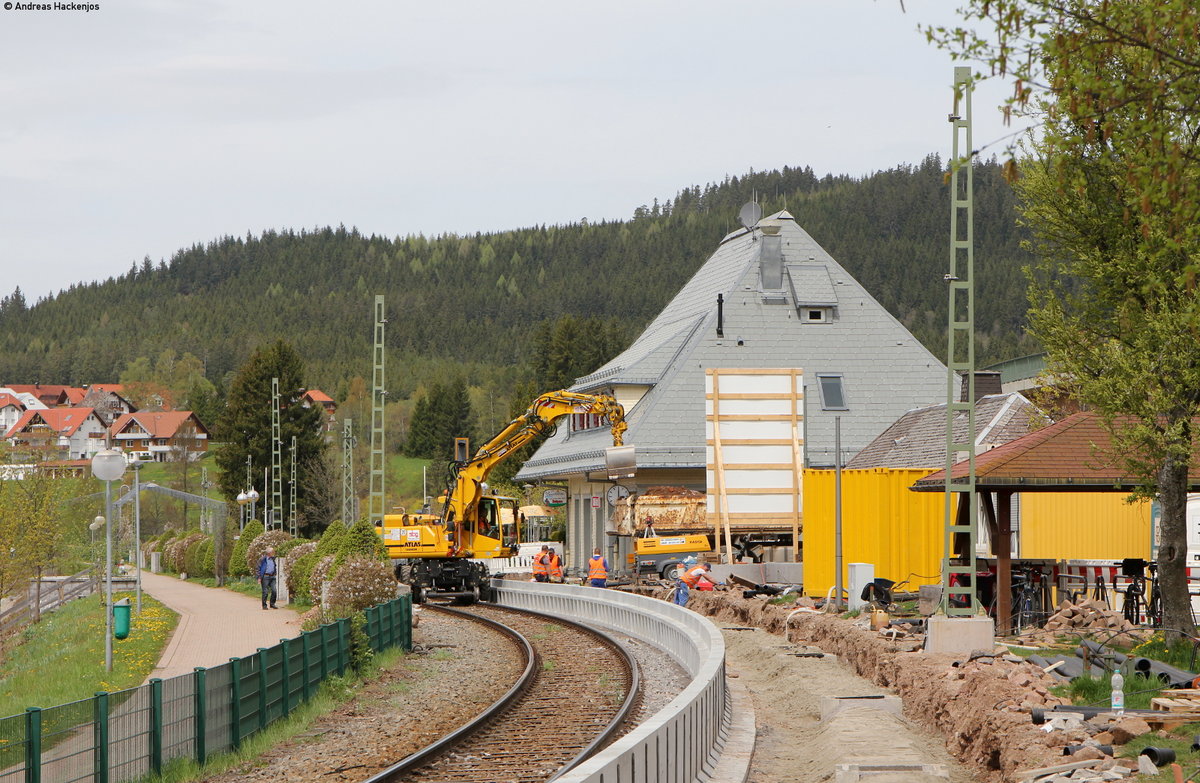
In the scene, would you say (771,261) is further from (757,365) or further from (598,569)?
(598,569)

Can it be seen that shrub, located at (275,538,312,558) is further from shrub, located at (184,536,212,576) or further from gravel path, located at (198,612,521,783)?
shrub, located at (184,536,212,576)

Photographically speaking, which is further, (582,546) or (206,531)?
(206,531)

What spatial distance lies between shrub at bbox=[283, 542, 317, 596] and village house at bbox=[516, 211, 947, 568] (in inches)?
494

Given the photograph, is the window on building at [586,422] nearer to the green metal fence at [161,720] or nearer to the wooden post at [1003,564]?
the wooden post at [1003,564]

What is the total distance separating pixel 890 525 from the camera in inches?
1211

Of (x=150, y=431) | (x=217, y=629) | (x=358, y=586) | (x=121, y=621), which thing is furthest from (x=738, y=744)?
(x=150, y=431)

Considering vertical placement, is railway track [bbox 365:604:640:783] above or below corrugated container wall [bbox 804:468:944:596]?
below

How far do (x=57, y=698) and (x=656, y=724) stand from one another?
1478cm

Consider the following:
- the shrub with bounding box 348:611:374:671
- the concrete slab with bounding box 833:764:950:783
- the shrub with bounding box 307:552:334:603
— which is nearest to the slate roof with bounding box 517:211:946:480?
the shrub with bounding box 307:552:334:603

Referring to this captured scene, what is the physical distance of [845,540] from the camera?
3095 cm

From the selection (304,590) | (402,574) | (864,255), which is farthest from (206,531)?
(864,255)

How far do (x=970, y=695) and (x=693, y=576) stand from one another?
20.1 m

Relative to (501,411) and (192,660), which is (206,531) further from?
(501,411)

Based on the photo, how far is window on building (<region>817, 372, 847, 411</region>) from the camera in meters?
53.3
